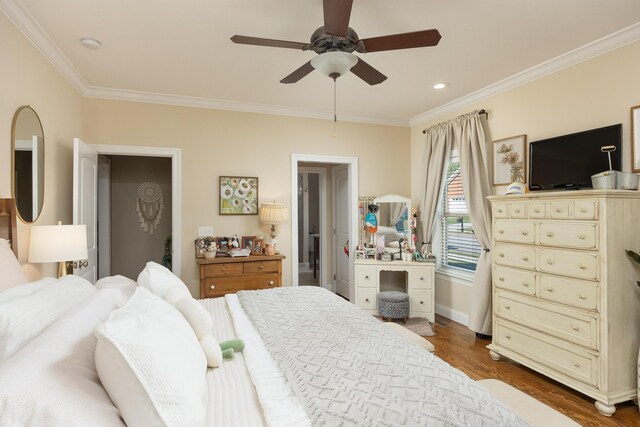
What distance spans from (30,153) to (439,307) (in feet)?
14.9

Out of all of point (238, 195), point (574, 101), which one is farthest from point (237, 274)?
point (574, 101)

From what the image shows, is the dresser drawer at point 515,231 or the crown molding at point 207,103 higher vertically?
the crown molding at point 207,103

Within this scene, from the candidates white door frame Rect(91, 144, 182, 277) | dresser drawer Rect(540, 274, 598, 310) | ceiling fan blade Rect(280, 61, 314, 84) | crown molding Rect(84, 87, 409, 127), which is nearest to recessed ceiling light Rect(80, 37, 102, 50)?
crown molding Rect(84, 87, 409, 127)

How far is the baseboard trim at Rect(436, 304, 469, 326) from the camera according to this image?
13.6ft

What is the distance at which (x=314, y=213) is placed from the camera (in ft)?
25.7

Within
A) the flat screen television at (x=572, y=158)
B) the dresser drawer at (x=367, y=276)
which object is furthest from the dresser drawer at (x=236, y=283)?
the flat screen television at (x=572, y=158)

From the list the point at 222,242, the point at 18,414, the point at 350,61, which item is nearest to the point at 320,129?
the point at 222,242

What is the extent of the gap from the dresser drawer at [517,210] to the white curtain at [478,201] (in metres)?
0.73

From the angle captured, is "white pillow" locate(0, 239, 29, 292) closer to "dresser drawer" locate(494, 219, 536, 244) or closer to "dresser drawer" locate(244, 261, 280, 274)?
"dresser drawer" locate(244, 261, 280, 274)

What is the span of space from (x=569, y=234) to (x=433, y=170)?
6.96 ft

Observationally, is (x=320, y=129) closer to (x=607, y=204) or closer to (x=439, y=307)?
(x=439, y=307)

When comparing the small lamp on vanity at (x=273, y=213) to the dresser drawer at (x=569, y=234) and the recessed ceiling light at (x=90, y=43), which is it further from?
the dresser drawer at (x=569, y=234)

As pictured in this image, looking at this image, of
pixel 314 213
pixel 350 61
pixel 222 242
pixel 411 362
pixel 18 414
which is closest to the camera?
pixel 18 414

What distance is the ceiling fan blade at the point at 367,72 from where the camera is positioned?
2285 millimetres
